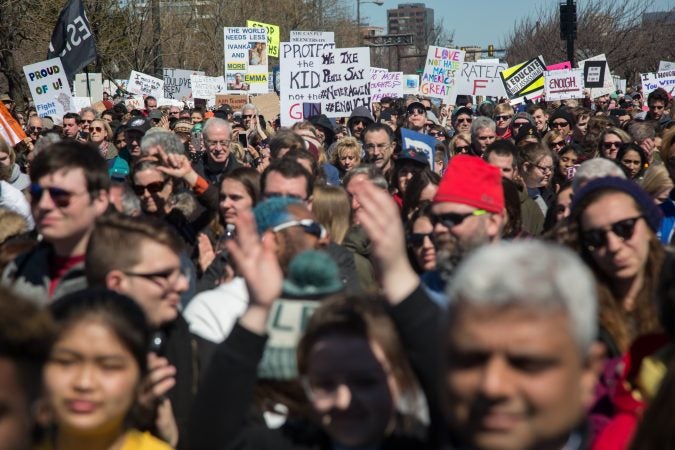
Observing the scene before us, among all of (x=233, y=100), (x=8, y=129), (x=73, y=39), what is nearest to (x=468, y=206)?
(x=8, y=129)

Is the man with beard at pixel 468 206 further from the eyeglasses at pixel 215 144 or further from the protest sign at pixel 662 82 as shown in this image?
the protest sign at pixel 662 82

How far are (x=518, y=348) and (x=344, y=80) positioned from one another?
11370 millimetres

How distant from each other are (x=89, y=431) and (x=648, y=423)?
58.6 inches

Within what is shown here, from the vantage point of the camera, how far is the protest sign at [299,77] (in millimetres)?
12812

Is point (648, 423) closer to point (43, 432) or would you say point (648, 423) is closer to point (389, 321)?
point (389, 321)

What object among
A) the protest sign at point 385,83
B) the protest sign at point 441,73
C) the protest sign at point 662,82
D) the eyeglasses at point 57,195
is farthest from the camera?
the protest sign at point 385,83

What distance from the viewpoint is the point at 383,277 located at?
2938mm

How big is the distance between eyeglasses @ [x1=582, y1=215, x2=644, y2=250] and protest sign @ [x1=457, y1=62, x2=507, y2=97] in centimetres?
1763

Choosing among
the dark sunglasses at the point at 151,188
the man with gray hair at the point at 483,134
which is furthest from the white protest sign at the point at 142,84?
the dark sunglasses at the point at 151,188

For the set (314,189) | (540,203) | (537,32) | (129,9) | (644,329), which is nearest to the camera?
(644,329)

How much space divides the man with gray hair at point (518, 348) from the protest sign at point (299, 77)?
1067 cm

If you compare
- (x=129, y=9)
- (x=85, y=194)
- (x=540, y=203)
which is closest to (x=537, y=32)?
(x=129, y=9)

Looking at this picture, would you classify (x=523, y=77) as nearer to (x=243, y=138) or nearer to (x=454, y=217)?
(x=243, y=138)

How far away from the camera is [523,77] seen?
71.8ft
